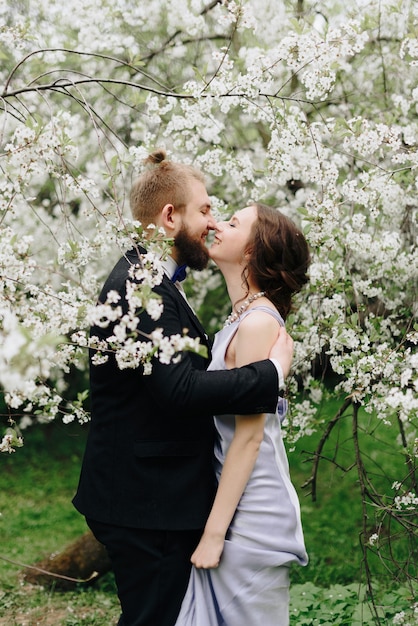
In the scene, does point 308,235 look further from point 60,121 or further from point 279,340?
point 60,121

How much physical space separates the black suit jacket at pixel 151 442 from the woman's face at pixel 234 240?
9.4 inches

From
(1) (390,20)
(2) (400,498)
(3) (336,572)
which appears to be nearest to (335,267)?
(2) (400,498)

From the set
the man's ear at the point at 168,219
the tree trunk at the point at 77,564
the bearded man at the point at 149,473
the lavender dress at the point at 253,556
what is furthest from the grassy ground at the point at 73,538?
the man's ear at the point at 168,219

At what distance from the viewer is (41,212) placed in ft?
21.3

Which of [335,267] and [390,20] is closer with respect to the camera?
[335,267]

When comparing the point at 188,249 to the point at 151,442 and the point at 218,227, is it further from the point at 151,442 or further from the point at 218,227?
the point at 151,442

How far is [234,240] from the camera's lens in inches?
109

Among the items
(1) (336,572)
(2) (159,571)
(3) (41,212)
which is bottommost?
(1) (336,572)

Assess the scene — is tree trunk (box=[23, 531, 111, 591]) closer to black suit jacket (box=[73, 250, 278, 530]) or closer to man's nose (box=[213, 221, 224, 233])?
black suit jacket (box=[73, 250, 278, 530])

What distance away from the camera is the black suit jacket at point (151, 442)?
2398 mm

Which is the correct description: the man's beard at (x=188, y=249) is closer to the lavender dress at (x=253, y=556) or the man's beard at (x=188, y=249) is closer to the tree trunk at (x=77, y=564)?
the lavender dress at (x=253, y=556)

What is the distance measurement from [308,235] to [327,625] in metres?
2.11

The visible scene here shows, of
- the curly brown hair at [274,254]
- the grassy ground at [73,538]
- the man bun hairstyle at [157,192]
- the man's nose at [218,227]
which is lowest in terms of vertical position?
the grassy ground at [73,538]

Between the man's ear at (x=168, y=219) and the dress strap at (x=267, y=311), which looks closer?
the dress strap at (x=267, y=311)
